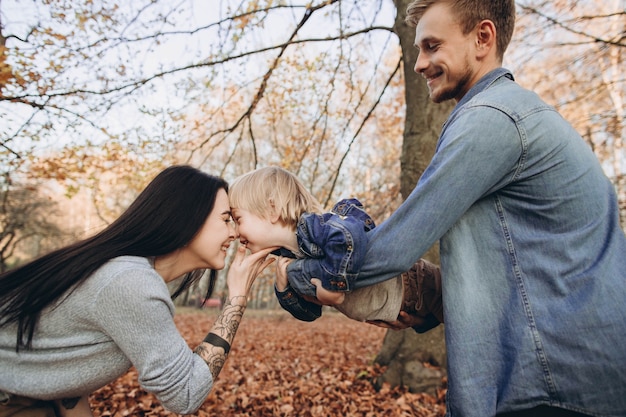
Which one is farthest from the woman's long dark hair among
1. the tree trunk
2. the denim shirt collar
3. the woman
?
→ the tree trunk

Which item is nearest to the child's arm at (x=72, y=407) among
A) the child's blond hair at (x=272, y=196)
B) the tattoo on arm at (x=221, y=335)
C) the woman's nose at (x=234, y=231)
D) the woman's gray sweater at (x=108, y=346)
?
the woman's gray sweater at (x=108, y=346)

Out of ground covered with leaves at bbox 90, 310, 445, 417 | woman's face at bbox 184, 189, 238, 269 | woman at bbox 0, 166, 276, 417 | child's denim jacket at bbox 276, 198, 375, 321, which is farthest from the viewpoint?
ground covered with leaves at bbox 90, 310, 445, 417

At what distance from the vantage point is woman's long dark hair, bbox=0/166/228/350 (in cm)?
198

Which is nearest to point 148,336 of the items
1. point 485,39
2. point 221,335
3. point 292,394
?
point 221,335

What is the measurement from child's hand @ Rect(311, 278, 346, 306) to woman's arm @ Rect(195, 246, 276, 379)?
63 centimetres

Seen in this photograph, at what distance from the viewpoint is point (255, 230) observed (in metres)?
2.58

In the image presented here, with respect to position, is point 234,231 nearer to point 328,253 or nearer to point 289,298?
point 289,298

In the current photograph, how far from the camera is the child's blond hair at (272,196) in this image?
2.57m

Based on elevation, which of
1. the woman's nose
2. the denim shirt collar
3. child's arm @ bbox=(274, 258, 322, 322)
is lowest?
child's arm @ bbox=(274, 258, 322, 322)

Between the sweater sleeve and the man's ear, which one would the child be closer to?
the sweater sleeve

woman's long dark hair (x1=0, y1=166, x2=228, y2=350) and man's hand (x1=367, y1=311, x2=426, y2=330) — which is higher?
woman's long dark hair (x1=0, y1=166, x2=228, y2=350)

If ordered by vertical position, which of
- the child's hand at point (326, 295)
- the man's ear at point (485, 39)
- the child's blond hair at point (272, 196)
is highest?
the man's ear at point (485, 39)

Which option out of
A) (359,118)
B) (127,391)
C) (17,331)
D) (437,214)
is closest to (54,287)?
(17,331)

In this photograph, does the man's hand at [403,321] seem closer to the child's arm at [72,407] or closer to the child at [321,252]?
the child at [321,252]
